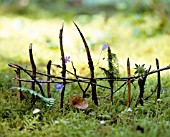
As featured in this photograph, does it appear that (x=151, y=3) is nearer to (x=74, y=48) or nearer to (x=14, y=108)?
(x=74, y=48)

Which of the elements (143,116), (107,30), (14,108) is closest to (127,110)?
(143,116)

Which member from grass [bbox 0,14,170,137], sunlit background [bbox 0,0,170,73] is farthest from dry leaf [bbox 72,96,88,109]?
sunlit background [bbox 0,0,170,73]

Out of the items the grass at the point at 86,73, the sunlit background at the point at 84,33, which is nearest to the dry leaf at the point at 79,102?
the grass at the point at 86,73

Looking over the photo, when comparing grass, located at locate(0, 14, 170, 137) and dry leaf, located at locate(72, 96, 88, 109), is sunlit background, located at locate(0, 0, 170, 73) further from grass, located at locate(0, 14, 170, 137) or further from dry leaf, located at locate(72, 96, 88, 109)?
dry leaf, located at locate(72, 96, 88, 109)

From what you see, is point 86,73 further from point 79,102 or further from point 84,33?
point 84,33

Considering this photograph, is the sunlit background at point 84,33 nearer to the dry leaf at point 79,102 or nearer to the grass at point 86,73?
the grass at point 86,73

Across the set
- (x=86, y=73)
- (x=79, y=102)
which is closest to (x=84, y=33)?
(x=86, y=73)

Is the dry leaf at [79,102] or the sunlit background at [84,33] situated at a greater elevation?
the sunlit background at [84,33]
